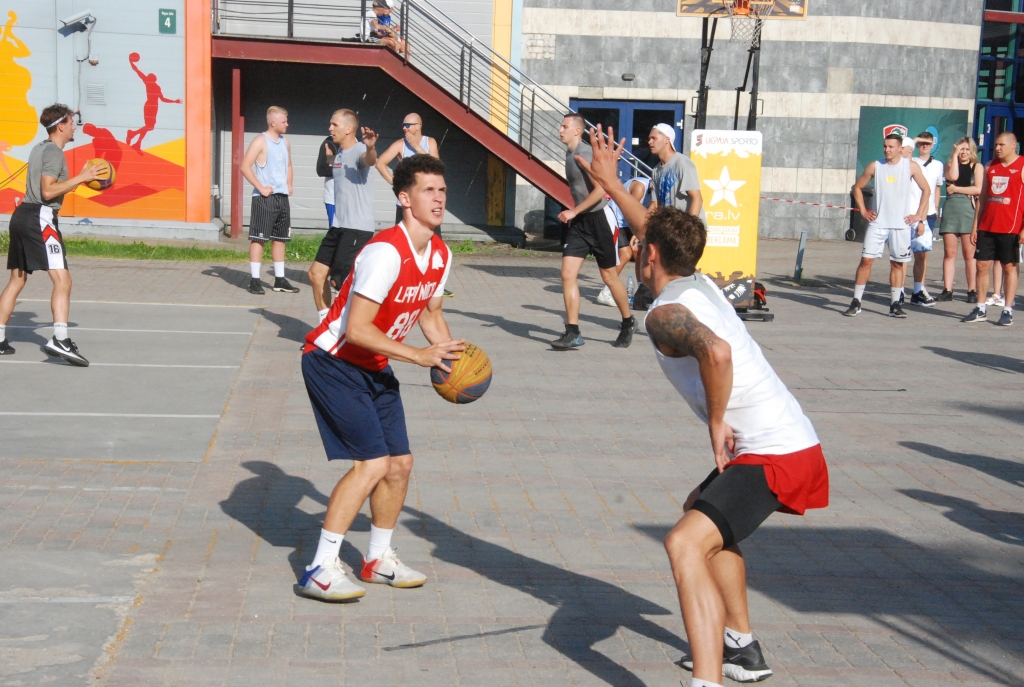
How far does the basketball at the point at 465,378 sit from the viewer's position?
4953 mm

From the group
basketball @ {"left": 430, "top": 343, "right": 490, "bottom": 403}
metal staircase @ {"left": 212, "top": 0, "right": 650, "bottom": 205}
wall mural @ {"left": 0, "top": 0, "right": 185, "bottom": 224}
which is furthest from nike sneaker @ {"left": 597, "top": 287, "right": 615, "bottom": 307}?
basketball @ {"left": 430, "top": 343, "right": 490, "bottom": 403}

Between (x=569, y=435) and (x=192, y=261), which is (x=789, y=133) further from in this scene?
(x=569, y=435)

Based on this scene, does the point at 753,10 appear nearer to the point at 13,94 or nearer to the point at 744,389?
the point at 13,94

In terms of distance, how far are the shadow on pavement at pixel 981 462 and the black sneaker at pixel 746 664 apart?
3.58 meters

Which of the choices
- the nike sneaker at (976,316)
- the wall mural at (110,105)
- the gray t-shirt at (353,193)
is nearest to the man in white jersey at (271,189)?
the gray t-shirt at (353,193)

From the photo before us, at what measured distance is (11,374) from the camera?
30.0 ft

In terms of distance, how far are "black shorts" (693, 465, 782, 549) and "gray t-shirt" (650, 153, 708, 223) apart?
6.73 meters

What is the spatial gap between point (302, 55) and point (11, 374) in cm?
1071

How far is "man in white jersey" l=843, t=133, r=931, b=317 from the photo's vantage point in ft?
42.8

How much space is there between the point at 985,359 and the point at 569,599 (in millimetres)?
7547

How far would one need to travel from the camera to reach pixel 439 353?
4641 mm

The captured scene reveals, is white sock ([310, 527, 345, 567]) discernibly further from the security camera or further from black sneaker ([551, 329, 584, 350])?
the security camera

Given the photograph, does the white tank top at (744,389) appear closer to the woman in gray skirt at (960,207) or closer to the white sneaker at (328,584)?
the white sneaker at (328,584)

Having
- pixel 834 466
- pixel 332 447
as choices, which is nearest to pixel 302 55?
pixel 834 466
